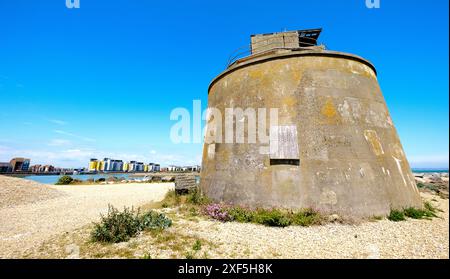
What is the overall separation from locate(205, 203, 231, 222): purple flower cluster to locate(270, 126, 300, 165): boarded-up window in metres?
3.13

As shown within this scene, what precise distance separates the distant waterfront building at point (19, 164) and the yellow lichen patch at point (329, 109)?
112188mm

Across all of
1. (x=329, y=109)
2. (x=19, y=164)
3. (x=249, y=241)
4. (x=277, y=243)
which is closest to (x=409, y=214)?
(x=329, y=109)

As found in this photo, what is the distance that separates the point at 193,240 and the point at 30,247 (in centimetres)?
512

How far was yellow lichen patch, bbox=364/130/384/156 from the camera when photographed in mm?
8742

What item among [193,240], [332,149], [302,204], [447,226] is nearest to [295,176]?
[302,204]

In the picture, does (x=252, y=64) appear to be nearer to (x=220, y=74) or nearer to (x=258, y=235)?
(x=220, y=74)

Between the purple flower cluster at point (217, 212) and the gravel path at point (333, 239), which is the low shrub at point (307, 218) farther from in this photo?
the purple flower cluster at point (217, 212)

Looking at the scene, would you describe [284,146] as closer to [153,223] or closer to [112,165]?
[153,223]

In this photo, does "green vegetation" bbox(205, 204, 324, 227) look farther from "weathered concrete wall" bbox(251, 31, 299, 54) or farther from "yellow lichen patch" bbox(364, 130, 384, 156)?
"weathered concrete wall" bbox(251, 31, 299, 54)

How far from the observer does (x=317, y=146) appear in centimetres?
846

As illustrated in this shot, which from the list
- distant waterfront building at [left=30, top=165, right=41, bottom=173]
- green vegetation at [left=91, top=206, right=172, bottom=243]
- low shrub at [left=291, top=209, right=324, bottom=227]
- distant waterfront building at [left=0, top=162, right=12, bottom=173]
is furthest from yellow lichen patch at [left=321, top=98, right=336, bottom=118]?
distant waterfront building at [left=30, top=165, right=41, bottom=173]

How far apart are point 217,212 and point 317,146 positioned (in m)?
5.35

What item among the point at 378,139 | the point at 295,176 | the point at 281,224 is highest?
the point at 378,139

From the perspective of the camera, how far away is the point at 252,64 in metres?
10.8
